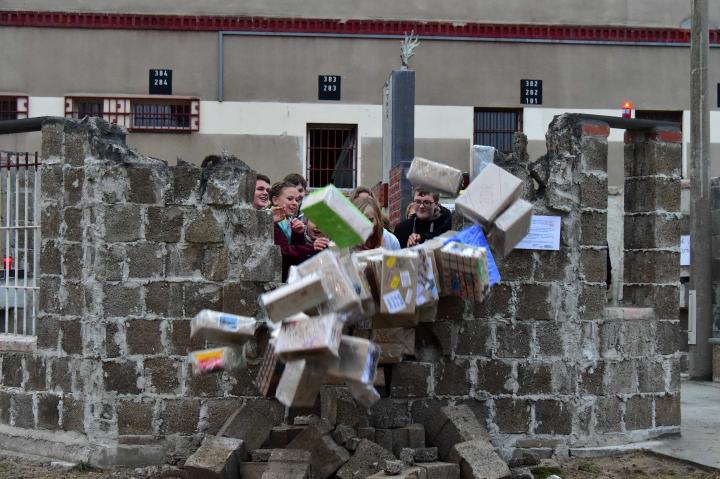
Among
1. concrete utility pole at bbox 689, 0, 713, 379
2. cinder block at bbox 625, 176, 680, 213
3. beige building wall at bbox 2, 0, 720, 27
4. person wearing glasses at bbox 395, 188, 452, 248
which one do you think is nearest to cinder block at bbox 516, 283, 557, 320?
person wearing glasses at bbox 395, 188, 452, 248

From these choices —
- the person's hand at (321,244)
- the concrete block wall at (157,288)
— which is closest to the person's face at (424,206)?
the person's hand at (321,244)

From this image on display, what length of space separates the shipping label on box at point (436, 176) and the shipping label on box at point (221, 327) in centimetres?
174

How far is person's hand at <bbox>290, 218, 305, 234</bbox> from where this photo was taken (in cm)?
740

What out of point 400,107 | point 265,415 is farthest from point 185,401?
point 400,107

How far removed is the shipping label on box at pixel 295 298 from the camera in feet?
17.4

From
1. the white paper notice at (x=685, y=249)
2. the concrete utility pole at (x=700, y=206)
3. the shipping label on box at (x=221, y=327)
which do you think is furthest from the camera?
the white paper notice at (x=685, y=249)

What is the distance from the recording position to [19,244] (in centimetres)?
821

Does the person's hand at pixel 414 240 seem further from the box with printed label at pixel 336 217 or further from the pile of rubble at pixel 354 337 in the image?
the box with printed label at pixel 336 217

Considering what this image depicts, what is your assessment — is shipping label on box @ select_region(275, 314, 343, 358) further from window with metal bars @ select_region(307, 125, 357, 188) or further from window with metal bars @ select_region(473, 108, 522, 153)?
window with metal bars @ select_region(473, 108, 522, 153)

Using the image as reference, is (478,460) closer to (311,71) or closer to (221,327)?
(221,327)

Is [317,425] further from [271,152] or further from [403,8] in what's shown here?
[403,8]

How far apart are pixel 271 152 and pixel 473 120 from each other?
441 cm

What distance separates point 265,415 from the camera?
704 cm

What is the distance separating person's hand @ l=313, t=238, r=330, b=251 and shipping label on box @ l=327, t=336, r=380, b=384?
5.97 ft
